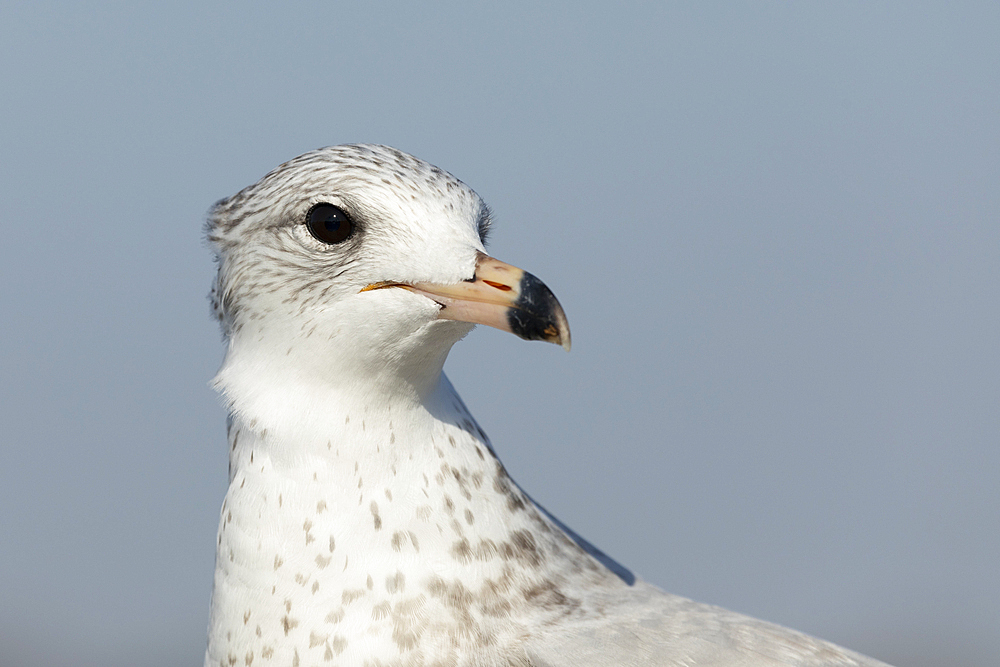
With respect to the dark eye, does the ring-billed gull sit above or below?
below

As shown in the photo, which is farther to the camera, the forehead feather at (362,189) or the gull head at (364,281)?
the forehead feather at (362,189)

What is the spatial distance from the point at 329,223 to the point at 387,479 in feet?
2.74

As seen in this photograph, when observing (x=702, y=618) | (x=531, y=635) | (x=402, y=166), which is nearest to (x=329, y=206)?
(x=402, y=166)

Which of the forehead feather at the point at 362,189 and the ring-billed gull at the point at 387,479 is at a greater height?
the forehead feather at the point at 362,189

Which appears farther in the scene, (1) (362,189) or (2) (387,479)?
(1) (362,189)

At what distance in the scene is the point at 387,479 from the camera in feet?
10.7

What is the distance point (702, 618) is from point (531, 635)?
21.9 inches

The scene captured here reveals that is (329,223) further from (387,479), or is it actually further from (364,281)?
(387,479)

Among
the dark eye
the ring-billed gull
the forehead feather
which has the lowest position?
the ring-billed gull

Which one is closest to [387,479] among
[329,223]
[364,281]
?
[364,281]

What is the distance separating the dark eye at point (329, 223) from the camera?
339 cm

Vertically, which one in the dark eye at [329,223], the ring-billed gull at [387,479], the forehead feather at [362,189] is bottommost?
the ring-billed gull at [387,479]

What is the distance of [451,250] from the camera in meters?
3.26

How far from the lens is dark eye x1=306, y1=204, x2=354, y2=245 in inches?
134
